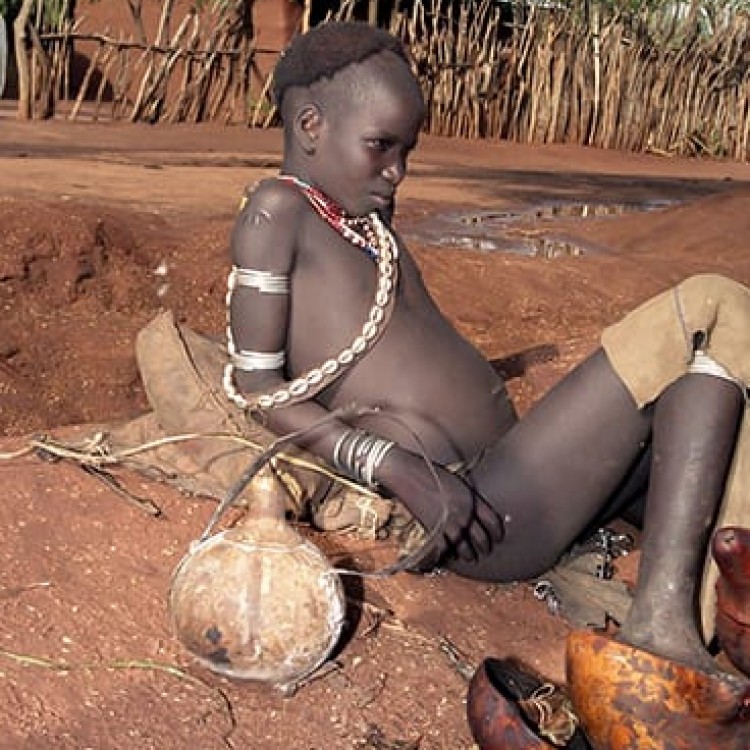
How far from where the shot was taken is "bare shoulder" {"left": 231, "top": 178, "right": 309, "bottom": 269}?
8.16 ft

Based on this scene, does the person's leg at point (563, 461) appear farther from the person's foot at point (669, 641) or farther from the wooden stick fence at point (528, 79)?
the wooden stick fence at point (528, 79)

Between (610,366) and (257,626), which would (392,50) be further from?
(257,626)

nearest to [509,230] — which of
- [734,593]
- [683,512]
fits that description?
[683,512]

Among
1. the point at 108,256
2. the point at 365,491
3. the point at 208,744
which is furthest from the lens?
the point at 108,256

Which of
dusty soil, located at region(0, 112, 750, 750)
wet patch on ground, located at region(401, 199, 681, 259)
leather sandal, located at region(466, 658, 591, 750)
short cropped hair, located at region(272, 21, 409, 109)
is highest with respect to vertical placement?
short cropped hair, located at region(272, 21, 409, 109)

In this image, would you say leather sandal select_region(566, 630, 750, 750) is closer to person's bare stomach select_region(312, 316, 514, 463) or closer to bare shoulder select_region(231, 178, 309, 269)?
person's bare stomach select_region(312, 316, 514, 463)

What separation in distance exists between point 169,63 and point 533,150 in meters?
4.18

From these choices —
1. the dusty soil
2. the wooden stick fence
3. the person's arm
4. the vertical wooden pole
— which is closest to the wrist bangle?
the person's arm

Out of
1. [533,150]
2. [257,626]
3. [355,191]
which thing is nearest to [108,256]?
[355,191]

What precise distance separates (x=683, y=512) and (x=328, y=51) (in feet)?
3.29

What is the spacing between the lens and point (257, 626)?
7.30ft

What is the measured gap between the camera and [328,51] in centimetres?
254

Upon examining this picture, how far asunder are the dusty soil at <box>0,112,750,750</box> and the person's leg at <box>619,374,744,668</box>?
38cm

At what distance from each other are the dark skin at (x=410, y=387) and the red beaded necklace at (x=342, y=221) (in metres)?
0.02
